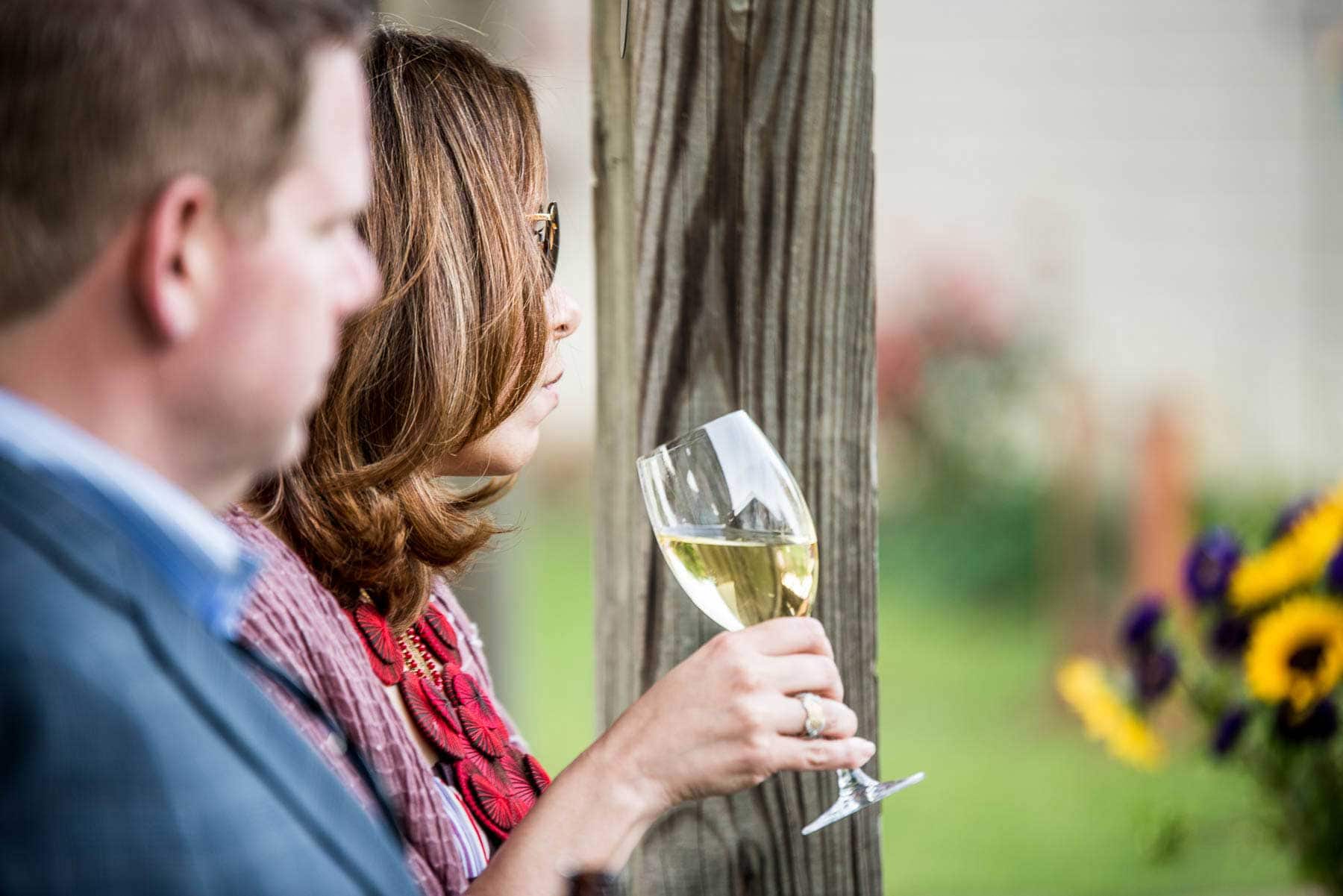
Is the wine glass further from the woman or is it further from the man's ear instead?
the man's ear

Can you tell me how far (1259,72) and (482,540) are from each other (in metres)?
6.17

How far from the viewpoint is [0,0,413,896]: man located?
563 mm

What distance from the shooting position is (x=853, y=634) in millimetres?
1209

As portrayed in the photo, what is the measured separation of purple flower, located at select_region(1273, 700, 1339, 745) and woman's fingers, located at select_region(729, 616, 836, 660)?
1245 mm

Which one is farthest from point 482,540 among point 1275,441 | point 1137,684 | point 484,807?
point 1275,441

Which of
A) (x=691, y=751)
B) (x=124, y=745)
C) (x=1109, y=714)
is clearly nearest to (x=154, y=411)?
(x=124, y=745)

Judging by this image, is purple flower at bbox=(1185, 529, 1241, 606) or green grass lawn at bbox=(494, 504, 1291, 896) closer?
purple flower at bbox=(1185, 529, 1241, 606)

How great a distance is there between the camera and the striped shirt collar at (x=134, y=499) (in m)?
0.62

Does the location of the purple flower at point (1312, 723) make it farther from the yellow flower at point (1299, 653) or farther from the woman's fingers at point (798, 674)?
the woman's fingers at point (798, 674)

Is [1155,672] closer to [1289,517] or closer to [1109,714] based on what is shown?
[1109,714]

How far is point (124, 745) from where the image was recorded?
0.57 m

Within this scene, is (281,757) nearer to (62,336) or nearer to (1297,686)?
(62,336)

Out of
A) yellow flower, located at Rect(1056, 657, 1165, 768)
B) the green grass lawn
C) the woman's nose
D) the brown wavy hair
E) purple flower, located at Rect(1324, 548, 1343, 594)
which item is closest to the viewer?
the brown wavy hair

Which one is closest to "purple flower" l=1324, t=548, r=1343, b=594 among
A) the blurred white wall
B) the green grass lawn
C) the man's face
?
the man's face
